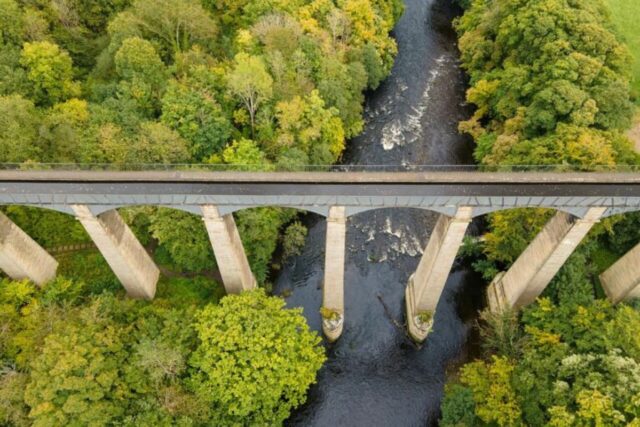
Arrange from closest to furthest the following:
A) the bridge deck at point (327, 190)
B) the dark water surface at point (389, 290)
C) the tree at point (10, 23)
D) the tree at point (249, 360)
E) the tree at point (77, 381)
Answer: the tree at point (77, 381) → the bridge deck at point (327, 190) → the tree at point (249, 360) → the dark water surface at point (389, 290) → the tree at point (10, 23)

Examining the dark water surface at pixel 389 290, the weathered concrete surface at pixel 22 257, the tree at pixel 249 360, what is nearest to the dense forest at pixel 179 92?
the weathered concrete surface at pixel 22 257

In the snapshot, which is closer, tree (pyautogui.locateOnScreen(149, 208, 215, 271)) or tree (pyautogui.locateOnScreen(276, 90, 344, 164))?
tree (pyautogui.locateOnScreen(149, 208, 215, 271))

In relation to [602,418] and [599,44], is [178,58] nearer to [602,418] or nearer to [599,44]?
[599,44]

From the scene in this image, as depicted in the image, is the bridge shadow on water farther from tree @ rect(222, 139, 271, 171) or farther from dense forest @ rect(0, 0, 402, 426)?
tree @ rect(222, 139, 271, 171)

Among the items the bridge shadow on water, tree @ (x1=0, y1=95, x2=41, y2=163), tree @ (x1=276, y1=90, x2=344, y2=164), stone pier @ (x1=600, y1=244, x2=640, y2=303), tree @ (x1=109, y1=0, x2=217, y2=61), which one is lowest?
the bridge shadow on water

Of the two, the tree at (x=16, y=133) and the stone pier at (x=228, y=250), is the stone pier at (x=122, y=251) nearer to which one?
the stone pier at (x=228, y=250)

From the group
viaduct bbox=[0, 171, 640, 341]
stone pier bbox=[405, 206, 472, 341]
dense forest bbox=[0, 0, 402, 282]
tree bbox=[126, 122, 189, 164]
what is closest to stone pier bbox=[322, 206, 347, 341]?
viaduct bbox=[0, 171, 640, 341]

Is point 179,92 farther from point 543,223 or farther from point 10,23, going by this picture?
point 543,223

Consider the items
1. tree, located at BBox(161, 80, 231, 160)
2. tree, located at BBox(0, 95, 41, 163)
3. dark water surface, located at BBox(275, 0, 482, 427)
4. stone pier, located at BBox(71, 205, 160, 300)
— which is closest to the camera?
stone pier, located at BBox(71, 205, 160, 300)
